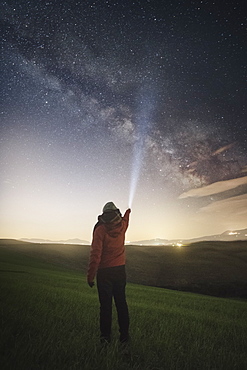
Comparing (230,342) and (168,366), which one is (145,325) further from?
(168,366)

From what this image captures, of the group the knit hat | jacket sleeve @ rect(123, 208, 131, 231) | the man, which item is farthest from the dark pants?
the knit hat

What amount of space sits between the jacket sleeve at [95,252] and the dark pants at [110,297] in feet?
0.69

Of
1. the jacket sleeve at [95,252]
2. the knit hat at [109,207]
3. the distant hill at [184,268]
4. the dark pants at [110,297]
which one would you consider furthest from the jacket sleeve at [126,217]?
the distant hill at [184,268]

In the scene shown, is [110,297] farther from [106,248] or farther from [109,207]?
[109,207]

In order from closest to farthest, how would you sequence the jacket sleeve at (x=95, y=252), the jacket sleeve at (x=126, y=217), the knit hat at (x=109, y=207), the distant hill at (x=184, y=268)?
the jacket sleeve at (x=95, y=252)
the knit hat at (x=109, y=207)
the jacket sleeve at (x=126, y=217)
the distant hill at (x=184, y=268)

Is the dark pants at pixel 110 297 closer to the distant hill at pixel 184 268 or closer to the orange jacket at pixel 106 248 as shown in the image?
the orange jacket at pixel 106 248

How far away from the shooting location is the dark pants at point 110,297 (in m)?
4.39

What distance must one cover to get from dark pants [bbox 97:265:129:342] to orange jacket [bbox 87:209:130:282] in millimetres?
159

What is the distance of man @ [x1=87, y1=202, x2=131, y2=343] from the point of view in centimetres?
443

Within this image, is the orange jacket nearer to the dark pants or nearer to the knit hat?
the dark pants

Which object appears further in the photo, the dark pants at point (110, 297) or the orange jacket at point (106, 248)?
the orange jacket at point (106, 248)

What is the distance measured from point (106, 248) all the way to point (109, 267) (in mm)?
392

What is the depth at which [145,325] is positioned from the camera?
5996 millimetres

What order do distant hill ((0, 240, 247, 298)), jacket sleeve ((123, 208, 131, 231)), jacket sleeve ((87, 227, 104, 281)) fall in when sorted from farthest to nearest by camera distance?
distant hill ((0, 240, 247, 298)) → jacket sleeve ((123, 208, 131, 231)) → jacket sleeve ((87, 227, 104, 281))
